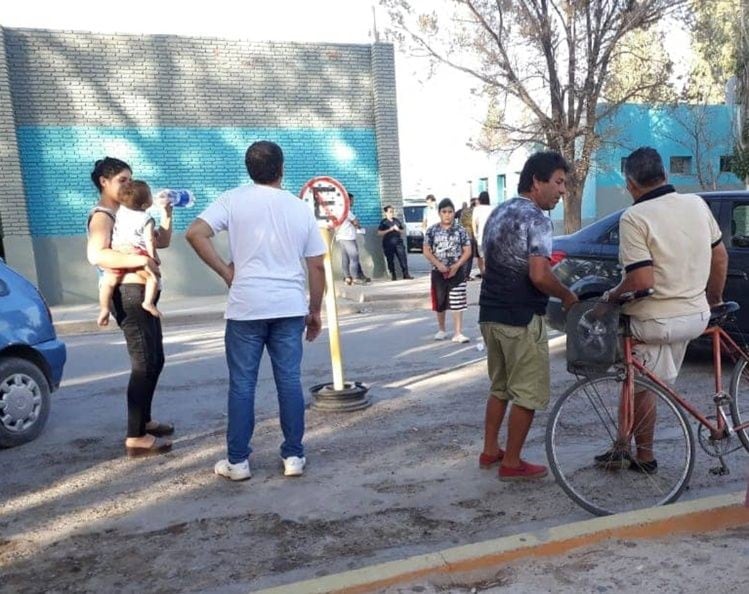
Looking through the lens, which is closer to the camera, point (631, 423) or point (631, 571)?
point (631, 571)

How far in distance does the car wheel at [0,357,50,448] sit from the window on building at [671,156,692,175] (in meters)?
24.9

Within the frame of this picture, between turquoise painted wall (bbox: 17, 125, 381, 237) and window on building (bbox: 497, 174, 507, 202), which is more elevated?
turquoise painted wall (bbox: 17, 125, 381, 237)

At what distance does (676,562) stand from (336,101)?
46.7 feet

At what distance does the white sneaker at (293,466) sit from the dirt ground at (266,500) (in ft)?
0.19

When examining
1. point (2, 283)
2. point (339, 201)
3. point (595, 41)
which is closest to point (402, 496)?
point (339, 201)

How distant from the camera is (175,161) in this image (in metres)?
15.1

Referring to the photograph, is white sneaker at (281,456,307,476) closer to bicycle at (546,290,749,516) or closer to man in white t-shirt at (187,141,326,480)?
man in white t-shirt at (187,141,326,480)

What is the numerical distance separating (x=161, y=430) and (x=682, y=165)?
81.8ft

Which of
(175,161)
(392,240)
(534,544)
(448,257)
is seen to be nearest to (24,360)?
(534,544)

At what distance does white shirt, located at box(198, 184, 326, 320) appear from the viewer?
4105 millimetres

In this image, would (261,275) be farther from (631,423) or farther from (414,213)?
(414,213)

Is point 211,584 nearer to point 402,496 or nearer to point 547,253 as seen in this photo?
point 402,496

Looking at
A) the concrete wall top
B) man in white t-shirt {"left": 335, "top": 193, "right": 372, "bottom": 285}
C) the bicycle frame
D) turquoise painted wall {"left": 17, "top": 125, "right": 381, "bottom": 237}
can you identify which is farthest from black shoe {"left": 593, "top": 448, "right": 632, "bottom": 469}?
the concrete wall top

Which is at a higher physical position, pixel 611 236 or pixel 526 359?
pixel 611 236
